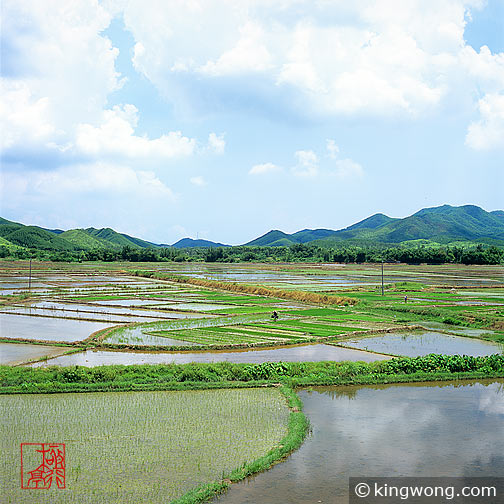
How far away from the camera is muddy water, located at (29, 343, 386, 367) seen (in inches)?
617

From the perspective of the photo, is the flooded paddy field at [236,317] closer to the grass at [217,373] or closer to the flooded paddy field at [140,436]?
the grass at [217,373]

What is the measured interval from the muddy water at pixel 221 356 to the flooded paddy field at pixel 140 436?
3.88 m

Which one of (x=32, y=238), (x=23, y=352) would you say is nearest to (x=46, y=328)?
(x=23, y=352)

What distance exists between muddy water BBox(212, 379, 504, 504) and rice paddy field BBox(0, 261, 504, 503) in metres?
0.50

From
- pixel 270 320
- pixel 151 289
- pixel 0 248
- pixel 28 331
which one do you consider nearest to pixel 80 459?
pixel 28 331

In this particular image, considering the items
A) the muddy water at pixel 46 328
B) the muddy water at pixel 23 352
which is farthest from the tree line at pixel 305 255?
the muddy water at pixel 23 352

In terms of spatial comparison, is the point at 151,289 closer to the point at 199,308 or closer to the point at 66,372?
the point at 199,308

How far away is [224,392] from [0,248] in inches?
4036

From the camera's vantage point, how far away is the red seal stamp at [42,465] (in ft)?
23.9

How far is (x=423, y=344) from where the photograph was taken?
1888 cm

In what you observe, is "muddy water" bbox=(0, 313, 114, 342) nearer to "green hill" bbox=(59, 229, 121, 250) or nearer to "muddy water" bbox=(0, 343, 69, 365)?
"muddy water" bbox=(0, 343, 69, 365)

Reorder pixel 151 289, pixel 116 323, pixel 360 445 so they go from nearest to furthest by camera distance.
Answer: pixel 360 445 < pixel 116 323 < pixel 151 289

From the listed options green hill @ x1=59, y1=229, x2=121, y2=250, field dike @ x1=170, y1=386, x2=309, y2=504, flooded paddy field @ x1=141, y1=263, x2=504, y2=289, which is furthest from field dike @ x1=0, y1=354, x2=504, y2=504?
green hill @ x1=59, y1=229, x2=121, y2=250

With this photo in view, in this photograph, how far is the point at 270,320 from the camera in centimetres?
2402
